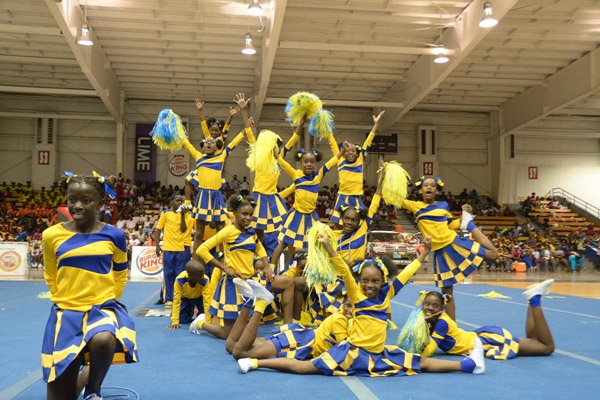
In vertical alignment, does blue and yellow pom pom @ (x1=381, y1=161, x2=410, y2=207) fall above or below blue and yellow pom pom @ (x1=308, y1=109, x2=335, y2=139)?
below

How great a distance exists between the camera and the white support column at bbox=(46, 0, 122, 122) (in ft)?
43.9

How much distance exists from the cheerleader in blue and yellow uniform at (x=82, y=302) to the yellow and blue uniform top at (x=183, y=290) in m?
3.07

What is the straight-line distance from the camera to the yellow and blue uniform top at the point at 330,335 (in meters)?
4.17

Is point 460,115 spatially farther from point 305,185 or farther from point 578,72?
point 305,185

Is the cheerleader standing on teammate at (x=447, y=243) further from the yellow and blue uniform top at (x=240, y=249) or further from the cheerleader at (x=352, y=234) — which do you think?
the yellow and blue uniform top at (x=240, y=249)

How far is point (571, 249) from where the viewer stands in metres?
20.5

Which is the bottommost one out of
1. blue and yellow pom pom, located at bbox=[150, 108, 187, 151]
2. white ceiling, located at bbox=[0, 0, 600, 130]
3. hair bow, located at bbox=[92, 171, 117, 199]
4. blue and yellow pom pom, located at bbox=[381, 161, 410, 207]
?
hair bow, located at bbox=[92, 171, 117, 199]

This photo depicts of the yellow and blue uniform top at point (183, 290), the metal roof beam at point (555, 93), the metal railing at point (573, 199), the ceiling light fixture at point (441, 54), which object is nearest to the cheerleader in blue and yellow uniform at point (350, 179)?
the yellow and blue uniform top at point (183, 290)

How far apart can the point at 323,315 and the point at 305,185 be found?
1.62 metres

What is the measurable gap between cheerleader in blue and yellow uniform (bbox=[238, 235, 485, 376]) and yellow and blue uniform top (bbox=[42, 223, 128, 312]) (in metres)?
1.42

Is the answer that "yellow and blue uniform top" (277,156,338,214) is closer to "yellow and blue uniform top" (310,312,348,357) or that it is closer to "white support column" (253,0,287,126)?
"yellow and blue uniform top" (310,312,348,357)

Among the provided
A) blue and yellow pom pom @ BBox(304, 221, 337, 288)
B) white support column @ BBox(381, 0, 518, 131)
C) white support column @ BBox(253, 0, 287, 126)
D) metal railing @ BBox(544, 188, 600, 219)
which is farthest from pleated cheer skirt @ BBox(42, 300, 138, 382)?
metal railing @ BBox(544, 188, 600, 219)

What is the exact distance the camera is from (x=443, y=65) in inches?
677

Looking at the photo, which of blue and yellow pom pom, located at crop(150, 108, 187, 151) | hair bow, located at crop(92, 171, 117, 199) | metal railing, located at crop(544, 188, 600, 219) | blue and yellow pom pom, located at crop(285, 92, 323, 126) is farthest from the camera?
metal railing, located at crop(544, 188, 600, 219)
